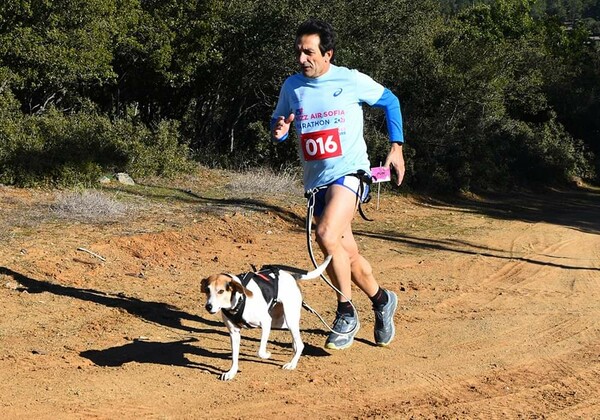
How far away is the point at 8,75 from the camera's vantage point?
15.3 metres

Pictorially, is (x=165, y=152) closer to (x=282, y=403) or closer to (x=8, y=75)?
(x=8, y=75)

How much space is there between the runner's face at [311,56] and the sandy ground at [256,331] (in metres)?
2.13

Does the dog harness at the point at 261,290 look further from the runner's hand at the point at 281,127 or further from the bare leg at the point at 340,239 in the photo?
the runner's hand at the point at 281,127

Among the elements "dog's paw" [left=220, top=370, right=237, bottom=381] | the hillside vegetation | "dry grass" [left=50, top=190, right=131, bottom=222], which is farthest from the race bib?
the hillside vegetation

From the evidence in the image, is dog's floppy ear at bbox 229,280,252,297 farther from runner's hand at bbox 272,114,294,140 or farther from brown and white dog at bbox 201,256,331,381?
runner's hand at bbox 272,114,294,140

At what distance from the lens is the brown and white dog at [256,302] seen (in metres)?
5.33

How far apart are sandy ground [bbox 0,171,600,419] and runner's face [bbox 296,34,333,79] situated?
2.13m

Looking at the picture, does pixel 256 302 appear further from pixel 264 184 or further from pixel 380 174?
pixel 264 184

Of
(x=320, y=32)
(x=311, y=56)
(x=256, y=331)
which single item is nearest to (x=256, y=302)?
(x=256, y=331)

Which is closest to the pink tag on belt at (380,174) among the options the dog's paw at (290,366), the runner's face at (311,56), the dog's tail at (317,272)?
the dog's tail at (317,272)

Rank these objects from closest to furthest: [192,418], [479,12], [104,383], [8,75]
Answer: [192,418] < [104,383] < [8,75] < [479,12]

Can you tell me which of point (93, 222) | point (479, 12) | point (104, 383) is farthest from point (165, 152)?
point (479, 12)

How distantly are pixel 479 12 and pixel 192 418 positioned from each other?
1637 inches

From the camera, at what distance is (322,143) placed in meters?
5.88
